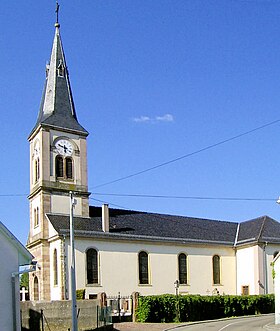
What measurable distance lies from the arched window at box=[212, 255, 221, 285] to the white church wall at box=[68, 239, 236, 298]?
0.34 meters

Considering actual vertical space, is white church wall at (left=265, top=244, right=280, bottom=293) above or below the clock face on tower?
below

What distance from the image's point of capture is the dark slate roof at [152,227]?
161 ft

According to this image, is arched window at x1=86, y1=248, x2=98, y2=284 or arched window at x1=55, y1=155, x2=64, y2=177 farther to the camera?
arched window at x1=55, y1=155, x2=64, y2=177

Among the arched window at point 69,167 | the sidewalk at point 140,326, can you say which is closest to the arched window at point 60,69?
the arched window at point 69,167

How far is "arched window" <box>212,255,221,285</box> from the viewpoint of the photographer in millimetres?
55562

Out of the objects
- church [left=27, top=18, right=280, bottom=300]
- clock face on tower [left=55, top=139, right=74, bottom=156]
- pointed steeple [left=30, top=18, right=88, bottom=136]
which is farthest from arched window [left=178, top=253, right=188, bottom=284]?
pointed steeple [left=30, top=18, right=88, bottom=136]

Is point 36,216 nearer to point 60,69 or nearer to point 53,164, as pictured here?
point 53,164

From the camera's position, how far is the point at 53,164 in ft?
170

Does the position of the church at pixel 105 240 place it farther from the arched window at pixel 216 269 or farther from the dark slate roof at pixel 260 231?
the dark slate roof at pixel 260 231

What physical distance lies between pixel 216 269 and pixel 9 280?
133ft

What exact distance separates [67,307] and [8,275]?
533 inches

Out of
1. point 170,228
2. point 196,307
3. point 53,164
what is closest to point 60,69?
point 53,164

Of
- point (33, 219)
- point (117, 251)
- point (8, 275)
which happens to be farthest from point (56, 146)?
point (8, 275)

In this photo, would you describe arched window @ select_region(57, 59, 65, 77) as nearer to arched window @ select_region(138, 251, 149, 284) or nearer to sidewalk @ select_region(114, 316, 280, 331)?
arched window @ select_region(138, 251, 149, 284)
